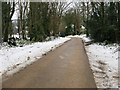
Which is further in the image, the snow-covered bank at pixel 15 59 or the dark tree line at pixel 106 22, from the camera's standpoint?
the dark tree line at pixel 106 22

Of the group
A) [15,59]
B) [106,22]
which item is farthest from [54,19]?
[15,59]

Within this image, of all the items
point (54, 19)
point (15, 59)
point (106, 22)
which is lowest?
point (15, 59)

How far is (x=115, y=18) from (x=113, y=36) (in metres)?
2.73

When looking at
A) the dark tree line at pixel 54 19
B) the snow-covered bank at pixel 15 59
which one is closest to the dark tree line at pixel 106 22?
the dark tree line at pixel 54 19

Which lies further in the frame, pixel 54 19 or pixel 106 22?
pixel 54 19

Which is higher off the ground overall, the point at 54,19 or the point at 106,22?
the point at 54,19

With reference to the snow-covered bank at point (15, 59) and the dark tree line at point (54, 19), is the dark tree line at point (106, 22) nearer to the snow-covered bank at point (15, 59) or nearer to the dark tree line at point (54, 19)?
the dark tree line at point (54, 19)

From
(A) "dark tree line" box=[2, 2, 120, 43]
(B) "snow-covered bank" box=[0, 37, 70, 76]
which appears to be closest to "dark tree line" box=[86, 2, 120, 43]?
(A) "dark tree line" box=[2, 2, 120, 43]

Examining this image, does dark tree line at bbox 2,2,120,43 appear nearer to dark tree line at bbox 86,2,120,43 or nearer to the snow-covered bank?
dark tree line at bbox 86,2,120,43

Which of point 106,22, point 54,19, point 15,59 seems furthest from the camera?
point 54,19

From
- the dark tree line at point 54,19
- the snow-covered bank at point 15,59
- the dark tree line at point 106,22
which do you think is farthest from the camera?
the dark tree line at point 54,19

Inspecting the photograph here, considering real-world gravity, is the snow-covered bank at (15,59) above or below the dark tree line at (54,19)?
below

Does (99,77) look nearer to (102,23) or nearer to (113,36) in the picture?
(113,36)

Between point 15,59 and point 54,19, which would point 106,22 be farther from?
point 54,19
